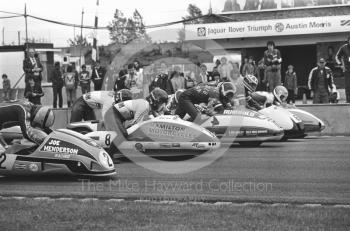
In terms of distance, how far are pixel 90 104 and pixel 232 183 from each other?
6.30 m

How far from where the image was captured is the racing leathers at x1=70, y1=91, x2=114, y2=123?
1420 centimetres

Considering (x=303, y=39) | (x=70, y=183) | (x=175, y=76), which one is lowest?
(x=70, y=183)

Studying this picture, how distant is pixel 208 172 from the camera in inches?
401

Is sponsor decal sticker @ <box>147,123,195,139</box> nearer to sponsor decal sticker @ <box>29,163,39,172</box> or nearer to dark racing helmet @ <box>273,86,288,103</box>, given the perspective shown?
sponsor decal sticker @ <box>29,163,39,172</box>

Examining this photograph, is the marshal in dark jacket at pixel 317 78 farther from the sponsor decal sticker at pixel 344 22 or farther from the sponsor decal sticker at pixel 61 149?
the sponsor decal sticker at pixel 61 149

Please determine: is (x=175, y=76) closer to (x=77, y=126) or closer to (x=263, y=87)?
(x=263, y=87)

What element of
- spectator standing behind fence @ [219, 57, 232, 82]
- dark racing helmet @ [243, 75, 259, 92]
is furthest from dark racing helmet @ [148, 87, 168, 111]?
spectator standing behind fence @ [219, 57, 232, 82]

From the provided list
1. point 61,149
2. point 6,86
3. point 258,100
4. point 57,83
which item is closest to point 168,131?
point 61,149

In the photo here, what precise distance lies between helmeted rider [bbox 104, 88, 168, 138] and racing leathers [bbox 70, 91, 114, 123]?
2.05m

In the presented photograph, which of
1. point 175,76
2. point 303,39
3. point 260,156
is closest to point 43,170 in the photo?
point 260,156

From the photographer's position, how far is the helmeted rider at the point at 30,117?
9.83 m

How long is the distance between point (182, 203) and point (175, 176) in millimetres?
2460

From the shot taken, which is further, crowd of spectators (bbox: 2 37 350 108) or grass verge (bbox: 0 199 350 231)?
crowd of spectators (bbox: 2 37 350 108)

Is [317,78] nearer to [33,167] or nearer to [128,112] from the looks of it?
[128,112]
